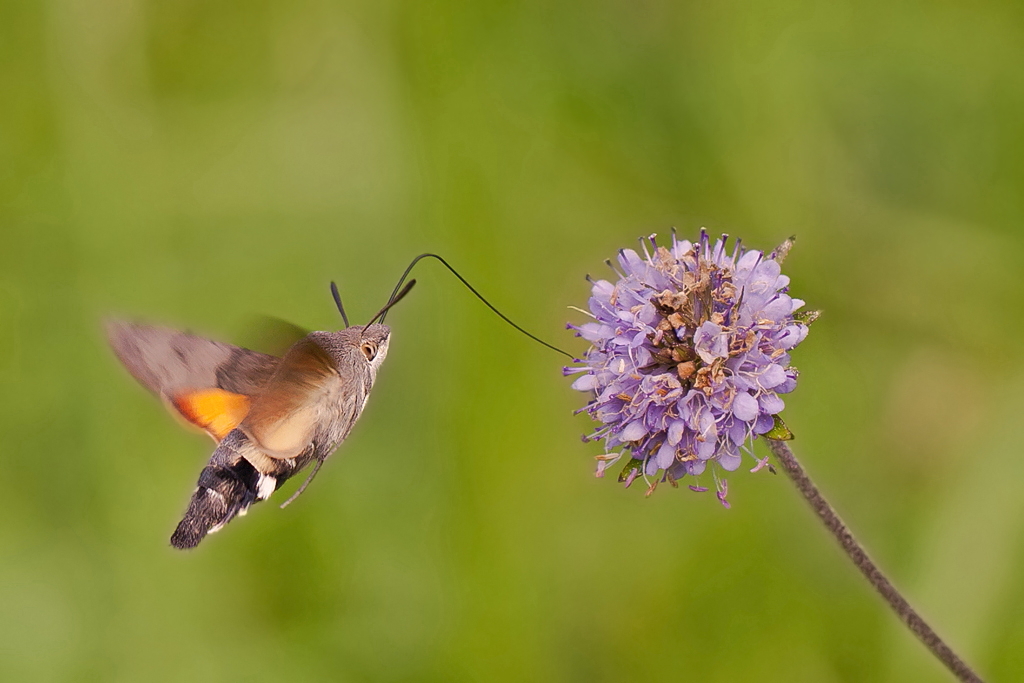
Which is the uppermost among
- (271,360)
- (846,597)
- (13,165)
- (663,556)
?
(13,165)

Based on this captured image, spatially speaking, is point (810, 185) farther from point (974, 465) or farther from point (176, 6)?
point (176, 6)

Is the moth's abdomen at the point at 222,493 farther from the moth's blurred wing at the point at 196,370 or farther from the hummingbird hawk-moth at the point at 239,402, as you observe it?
the moth's blurred wing at the point at 196,370

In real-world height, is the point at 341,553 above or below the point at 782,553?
above

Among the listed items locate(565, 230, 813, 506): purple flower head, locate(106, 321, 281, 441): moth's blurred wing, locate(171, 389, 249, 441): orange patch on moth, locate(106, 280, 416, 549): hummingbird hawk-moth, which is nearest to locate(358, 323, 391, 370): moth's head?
locate(106, 280, 416, 549): hummingbird hawk-moth

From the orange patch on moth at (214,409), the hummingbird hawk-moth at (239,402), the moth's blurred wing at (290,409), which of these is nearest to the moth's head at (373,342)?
the hummingbird hawk-moth at (239,402)

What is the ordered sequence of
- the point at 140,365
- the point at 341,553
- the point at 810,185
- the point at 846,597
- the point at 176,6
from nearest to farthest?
the point at 140,365 < the point at 846,597 < the point at 341,553 < the point at 810,185 < the point at 176,6

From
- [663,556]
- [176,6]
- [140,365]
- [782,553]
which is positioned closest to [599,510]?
[663,556]

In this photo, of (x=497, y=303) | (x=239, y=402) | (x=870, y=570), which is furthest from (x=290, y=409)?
(x=870, y=570)
